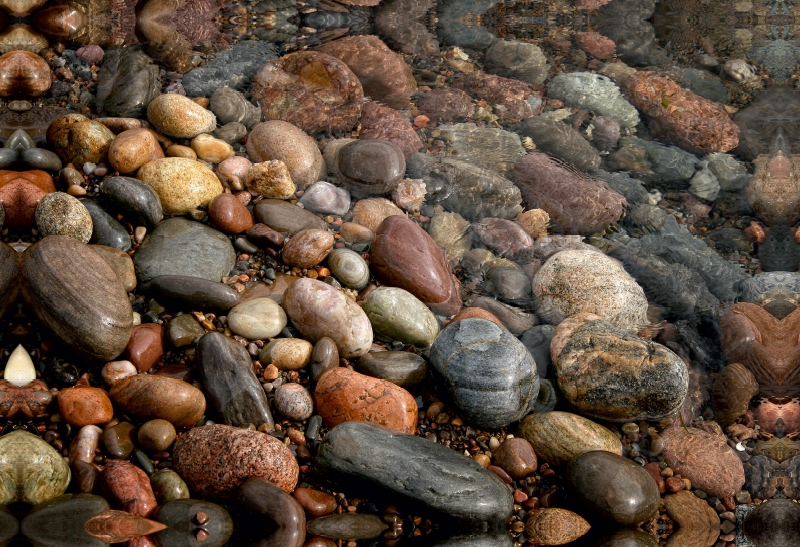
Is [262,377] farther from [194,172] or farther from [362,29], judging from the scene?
[362,29]

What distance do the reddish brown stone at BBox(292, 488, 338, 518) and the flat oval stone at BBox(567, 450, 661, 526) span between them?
144cm

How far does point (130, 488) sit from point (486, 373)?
85.4 inches

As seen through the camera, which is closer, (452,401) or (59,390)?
(59,390)

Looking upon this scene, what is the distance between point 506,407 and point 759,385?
2.01 meters

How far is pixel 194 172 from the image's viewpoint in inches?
208

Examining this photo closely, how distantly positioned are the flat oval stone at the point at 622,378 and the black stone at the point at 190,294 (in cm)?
240

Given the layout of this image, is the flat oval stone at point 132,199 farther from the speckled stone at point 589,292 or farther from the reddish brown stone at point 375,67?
A: the speckled stone at point 589,292

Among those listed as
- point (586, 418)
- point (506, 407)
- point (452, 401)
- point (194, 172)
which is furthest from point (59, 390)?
point (586, 418)

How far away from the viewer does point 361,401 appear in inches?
161

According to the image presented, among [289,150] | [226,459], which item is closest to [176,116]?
[289,150]

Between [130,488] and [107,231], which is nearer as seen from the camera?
[130,488]

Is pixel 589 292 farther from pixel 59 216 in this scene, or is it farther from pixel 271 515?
pixel 59 216

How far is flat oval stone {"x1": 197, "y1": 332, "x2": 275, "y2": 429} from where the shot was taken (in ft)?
13.2

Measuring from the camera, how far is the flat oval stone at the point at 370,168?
5852 mm
